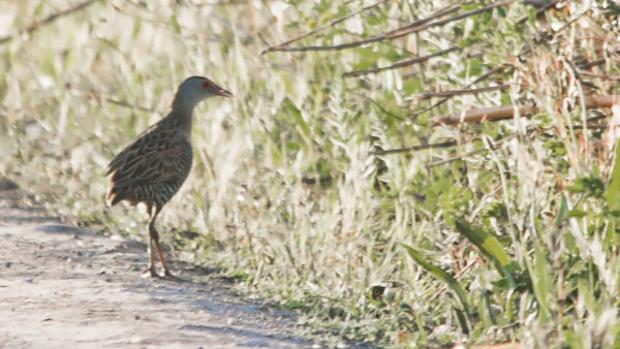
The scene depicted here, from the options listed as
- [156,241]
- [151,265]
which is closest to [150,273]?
[151,265]

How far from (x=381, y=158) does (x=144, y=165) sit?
137 cm

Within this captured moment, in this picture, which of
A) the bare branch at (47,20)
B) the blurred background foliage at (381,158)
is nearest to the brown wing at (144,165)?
the blurred background foliage at (381,158)

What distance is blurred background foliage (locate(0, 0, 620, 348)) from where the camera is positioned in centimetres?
618

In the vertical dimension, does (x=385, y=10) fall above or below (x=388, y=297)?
above

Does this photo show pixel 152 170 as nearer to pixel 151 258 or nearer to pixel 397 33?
pixel 151 258

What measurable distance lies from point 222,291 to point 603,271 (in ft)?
7.50

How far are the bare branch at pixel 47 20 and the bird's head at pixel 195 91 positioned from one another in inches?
87.6

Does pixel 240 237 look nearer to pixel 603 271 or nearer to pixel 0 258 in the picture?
pixel 0 258

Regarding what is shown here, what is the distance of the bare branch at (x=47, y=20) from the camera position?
10971mm

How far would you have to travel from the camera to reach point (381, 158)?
7664 mm

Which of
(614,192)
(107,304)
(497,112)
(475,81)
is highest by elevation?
(475,81)

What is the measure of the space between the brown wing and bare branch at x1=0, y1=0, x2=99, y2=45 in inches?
110

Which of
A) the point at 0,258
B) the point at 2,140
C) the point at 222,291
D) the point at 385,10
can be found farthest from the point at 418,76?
the point at 2,140

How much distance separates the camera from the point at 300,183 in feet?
26.0
